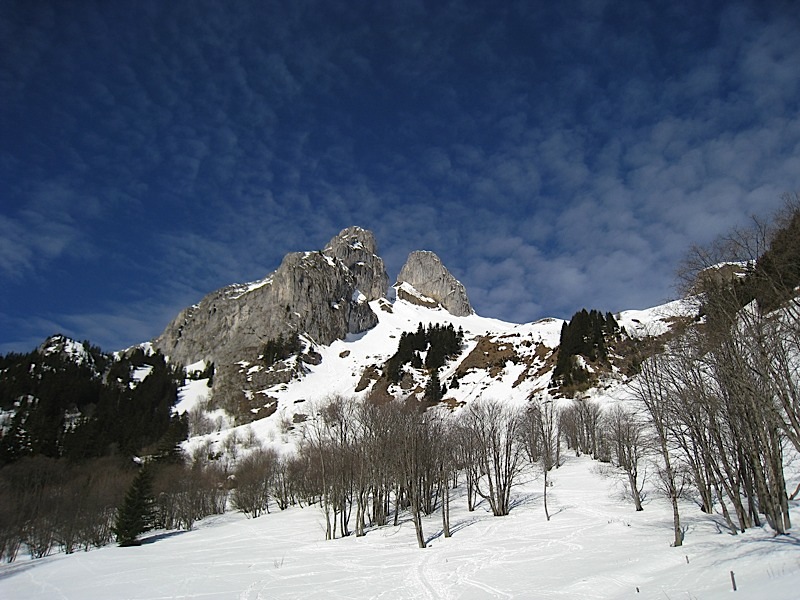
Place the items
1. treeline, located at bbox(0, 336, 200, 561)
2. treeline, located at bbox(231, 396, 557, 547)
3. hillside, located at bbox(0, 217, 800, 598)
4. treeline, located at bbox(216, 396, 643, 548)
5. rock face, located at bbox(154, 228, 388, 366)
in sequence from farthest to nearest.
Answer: rock face, located at bbox(154, 228, 388, 366) → treeline, located at bbox(0, 336, 200, 561) → treeline, located at bbox(231, 396, 557, 547) → treeline, located at bbox(216, 396, 643, 548) → hillside, located at bbox(0, 217, 800, 598)

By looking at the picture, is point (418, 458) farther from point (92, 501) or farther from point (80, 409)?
point (80, 409)

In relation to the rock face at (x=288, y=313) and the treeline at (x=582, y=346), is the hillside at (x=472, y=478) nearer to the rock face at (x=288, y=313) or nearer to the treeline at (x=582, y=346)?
the treeline at (x=582, y=346)

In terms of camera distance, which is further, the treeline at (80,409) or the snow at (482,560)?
the treeline at (80,409)

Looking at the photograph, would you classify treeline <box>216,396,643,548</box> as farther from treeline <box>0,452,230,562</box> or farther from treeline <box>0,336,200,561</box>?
treeline <box>0,336,200,561</box>

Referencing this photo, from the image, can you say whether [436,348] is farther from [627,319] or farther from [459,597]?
[459,597]

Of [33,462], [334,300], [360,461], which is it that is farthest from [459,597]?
[334,300]

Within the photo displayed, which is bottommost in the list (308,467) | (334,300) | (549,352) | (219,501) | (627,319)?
(219,501)

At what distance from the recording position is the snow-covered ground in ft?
47.6

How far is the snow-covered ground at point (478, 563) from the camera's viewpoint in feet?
47.6

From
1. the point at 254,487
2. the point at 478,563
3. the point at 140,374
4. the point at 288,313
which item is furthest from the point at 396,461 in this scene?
the point at 140,374

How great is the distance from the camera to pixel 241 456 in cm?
8919

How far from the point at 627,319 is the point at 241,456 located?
286ft

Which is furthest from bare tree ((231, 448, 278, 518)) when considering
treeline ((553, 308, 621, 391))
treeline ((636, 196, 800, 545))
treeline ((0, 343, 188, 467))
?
treeline ((636, 196, 800, 545))

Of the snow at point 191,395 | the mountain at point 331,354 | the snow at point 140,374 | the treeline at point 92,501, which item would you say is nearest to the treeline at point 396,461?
the treeline at point 92,501
